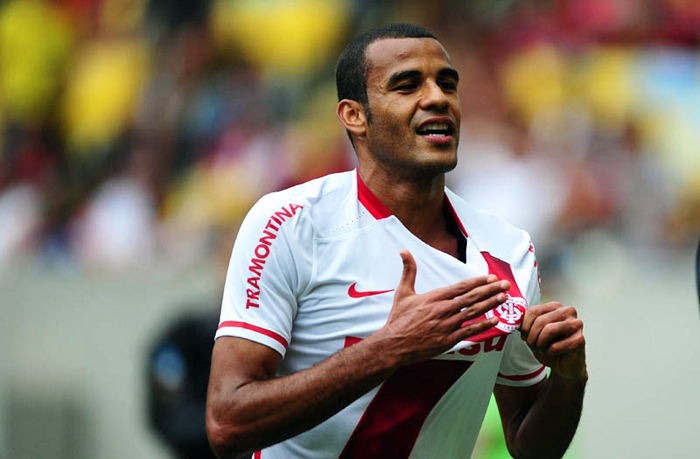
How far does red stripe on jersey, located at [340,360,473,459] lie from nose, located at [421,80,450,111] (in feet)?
2.84

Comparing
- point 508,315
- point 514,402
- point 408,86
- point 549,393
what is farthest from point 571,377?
point 408,86

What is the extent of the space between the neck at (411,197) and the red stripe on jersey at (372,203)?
0.03 metres

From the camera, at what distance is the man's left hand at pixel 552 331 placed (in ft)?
11.3

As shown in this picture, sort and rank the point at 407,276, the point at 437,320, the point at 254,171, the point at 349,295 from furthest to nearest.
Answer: the point at 254,171, the point at 349,295, the point at 407,276, the point at 437,320

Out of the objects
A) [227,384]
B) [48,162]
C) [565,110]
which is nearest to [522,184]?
[565,110]

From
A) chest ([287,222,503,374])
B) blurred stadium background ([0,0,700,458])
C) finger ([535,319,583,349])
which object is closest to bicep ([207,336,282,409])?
chest ([287,222,503,374])

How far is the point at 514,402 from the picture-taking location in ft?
13.4

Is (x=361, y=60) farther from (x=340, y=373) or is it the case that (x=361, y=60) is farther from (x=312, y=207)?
(x=340, y=373)

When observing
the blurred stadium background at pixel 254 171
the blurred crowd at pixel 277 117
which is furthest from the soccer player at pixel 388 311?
the blurred crowd at pixel 277 117

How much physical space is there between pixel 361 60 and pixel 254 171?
16.2ft

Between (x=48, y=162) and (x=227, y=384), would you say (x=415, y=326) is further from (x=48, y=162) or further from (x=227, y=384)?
(x=48, y=162)

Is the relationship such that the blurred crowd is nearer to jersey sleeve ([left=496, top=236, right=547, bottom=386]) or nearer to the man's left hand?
jersey sleeve ([left=496, top=236, right=547, bottom=386])

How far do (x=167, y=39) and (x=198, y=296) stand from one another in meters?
2.96

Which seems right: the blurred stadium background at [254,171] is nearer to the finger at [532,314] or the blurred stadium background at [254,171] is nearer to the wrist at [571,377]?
the wrist at [571,377]
